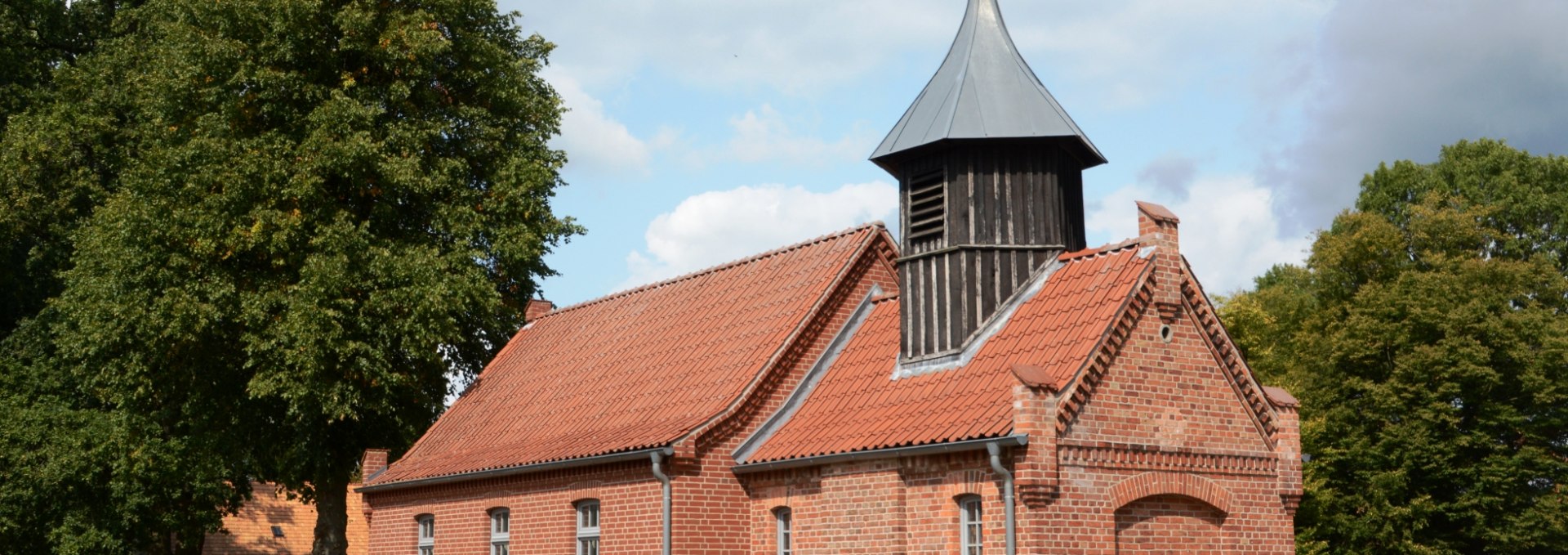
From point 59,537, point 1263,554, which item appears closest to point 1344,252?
point 1263,554

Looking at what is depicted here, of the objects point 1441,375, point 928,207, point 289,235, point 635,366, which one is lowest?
point 635,366

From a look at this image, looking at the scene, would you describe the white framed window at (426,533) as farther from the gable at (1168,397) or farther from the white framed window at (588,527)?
the gable at (1168,397)

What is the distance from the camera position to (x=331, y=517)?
1168 inches

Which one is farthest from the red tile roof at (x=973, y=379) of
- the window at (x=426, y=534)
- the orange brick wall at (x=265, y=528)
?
the orange brick wall at (x=265, y=528)

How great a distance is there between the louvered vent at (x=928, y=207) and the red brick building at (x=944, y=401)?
0.11 ft

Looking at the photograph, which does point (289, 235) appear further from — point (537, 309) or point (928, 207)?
point (928, 207)

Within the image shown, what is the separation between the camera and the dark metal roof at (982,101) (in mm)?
18656

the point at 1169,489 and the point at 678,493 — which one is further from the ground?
the point at 678,493

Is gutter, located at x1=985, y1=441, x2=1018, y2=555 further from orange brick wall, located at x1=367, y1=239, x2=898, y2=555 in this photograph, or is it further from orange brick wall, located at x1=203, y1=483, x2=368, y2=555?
orange brick wall, located at x1=203, y1=483, x2=368, y2=555

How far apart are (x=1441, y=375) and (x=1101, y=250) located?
829 inches

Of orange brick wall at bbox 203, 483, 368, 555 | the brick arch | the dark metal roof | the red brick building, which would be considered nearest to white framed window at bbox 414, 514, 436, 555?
the red brick building

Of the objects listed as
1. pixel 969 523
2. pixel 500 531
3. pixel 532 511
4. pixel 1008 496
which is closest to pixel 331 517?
pixel 500 531

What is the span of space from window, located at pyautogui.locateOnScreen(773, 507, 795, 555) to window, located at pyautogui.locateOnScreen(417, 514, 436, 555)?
27.6 ft

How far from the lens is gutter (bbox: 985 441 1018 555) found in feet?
50.2
